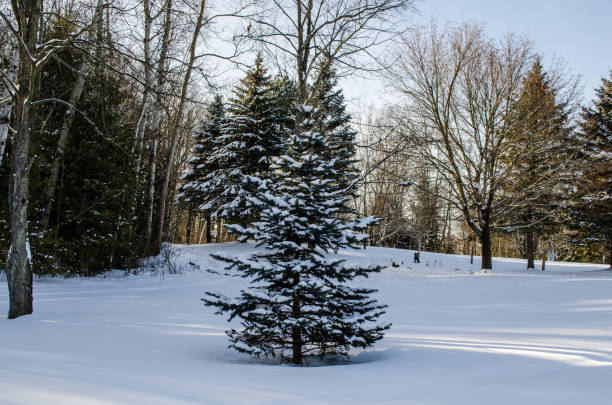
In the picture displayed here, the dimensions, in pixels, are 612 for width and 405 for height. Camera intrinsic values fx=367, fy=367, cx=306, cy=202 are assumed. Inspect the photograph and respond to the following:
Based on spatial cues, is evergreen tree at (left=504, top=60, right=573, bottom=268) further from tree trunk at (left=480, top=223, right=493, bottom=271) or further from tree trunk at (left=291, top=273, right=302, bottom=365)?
tree trunk at (left=291, top=273, right=302, bottom=365)

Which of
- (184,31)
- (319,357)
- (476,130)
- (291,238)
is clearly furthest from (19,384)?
(476,130)

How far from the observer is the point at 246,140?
2091 centimetres

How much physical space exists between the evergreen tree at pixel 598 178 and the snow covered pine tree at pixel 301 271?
57.8 ft

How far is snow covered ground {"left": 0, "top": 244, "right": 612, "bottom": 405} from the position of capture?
2555 mm

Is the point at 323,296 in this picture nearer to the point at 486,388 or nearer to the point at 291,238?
the point at 291,238

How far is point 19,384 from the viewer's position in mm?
2580

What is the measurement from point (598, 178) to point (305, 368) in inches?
857

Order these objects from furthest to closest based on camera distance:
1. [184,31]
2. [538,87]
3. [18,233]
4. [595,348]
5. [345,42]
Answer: [538,87] < [184,31] < [345,42] < [18,233] < [595,348]

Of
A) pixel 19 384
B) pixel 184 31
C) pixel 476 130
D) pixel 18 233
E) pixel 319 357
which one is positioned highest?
pixel 184 31

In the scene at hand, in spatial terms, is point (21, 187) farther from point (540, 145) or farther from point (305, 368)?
point (540, 145)

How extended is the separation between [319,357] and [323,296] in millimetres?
1101

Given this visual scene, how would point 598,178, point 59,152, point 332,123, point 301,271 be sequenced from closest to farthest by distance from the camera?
1. point 301,271
2. point 59,152
3. point 332,123
4. point 598,178

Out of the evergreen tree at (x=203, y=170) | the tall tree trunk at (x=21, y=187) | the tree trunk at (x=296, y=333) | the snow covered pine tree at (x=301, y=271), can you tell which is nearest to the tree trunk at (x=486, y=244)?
the snow covered pine tree at (x=301, y=271)

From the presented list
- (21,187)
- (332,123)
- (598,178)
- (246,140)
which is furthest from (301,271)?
(598,178)
